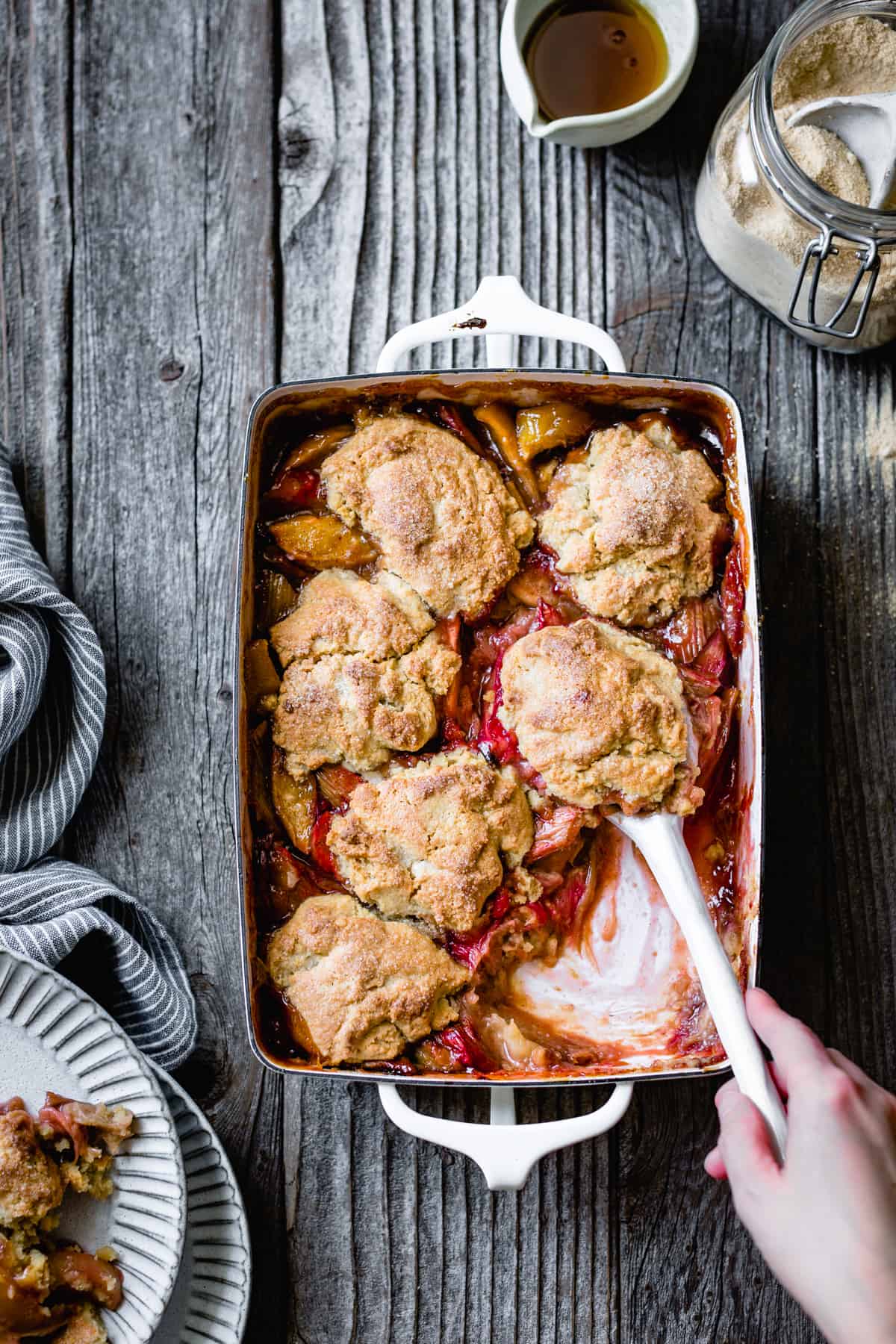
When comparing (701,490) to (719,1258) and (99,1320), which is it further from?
(99,1320)

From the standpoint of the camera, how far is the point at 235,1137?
1903 mm

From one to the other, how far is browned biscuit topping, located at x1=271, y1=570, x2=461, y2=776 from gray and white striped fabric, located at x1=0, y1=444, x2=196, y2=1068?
40 cm

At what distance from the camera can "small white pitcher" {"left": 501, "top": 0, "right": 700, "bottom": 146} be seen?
1.76m

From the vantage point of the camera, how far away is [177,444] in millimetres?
1952

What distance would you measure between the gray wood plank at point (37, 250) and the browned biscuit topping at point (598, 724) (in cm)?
96

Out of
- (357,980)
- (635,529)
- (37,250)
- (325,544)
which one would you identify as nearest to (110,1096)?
(357,980)

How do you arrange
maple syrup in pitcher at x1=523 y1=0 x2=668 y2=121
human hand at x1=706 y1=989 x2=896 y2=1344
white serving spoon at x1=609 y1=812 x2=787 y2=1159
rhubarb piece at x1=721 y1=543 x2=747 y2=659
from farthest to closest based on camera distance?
1. maple syrup in pitcher at x1=523 y1=0 x2=668 y2=121
2. rhubarb piece at x1=721 y1=543 x2=747 y2=659
3. white serving spoon at x1=609 y1=812 x2=787 y2=1159
4. human hand at x1=706 y1=989 x2=896 y2=1344

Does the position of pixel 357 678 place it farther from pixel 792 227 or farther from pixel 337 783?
pixel 792 227

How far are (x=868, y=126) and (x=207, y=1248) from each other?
2.12 m

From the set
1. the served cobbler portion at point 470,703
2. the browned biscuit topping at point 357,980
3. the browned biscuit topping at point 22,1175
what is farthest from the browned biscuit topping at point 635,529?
the browned biscuit topping at point 22,1175

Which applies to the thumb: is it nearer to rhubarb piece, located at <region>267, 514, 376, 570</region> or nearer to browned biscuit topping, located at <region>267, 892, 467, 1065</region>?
browned biscuit topping, located at <region>267, 892, 467, 1065</region>

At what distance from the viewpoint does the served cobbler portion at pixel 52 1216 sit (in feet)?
5.26

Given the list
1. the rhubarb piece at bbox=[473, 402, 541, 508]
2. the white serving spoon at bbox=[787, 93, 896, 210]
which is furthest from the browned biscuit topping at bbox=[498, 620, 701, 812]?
the white serving spoon at bbox=[787, 93, 896, 210]

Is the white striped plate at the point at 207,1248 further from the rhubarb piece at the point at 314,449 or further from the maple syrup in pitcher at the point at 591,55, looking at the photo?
the maple syrup in pitcher at the point at 591,55
